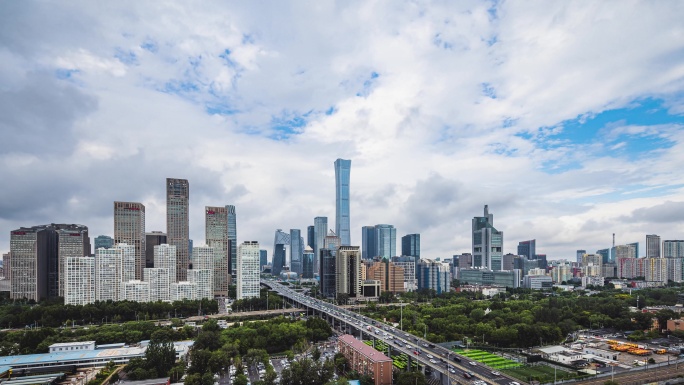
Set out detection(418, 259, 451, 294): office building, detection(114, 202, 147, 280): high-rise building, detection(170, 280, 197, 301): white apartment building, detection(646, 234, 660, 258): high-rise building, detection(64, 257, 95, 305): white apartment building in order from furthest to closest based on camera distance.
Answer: detection(646, 234, 660, 258): high-rise building
detection(418, 259, 451, 294): office building
detection(114, 202, 147, 280): high-rise building
detection(170, 280, 197, 301): white apartment building
detection(64, 257, 95, 305): white apartment building

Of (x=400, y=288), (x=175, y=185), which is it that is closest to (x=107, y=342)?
(x=175, y=185)

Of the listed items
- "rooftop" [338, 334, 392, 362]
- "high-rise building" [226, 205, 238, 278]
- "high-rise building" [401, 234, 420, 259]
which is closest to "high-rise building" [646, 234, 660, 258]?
"high-rise building" [401, 234, 420, 259]

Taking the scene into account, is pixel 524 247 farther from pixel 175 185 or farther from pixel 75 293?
pixel 75 293

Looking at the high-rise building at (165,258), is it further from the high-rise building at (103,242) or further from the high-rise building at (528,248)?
the high-rise building at (528,248)

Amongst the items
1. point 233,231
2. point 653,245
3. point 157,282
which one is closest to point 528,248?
point 653,245

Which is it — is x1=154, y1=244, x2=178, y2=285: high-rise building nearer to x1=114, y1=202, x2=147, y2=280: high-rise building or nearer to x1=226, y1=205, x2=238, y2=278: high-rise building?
x1=114, y1=202, x2=147, y2=280: high-rise building

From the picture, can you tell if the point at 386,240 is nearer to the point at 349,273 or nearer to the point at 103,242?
the point at 349,273

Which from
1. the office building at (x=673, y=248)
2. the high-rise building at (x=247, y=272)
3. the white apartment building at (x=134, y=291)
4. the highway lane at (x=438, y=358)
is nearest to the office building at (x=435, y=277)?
the high-rise building at (x=247, y=272)
